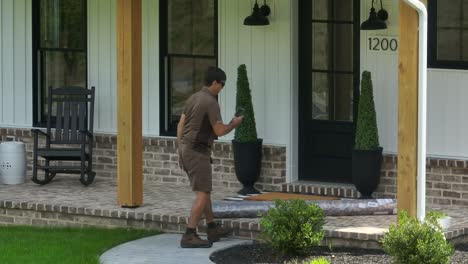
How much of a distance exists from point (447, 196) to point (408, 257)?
3111 mm

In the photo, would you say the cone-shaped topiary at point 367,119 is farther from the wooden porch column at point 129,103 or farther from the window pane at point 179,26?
the window pane at point 179,26

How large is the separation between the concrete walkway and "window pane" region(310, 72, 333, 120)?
2.58m

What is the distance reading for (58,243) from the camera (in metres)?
13.6

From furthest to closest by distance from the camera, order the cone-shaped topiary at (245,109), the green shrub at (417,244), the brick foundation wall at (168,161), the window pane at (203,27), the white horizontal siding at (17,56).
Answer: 1. the white horizontal siding at (17,56)
2. the window pane at (203,27)
3. the brick foundation wall at (168,161)
4. the cone-shaped topiary at (245,109)
5. the green shrub at (417,244)

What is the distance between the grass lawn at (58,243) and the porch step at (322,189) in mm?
2092

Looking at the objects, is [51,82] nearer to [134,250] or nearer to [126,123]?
[126,123]

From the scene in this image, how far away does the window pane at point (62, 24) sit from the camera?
17.0m

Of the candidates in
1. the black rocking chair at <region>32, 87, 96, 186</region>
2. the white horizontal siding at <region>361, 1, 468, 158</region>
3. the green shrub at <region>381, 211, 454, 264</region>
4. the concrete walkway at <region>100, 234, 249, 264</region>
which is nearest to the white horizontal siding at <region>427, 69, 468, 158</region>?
the white horizontal siding at <region>361, 1, 468, 158</region>

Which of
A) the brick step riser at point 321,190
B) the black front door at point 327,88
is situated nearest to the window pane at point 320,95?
the black front door at point 327,88

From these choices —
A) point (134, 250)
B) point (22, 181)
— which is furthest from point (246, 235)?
point (22, 181)

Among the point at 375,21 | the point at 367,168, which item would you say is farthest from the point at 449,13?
the point at 367,168

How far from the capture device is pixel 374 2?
582 inches

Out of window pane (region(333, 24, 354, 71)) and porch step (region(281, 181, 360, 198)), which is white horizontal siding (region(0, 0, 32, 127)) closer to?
porch step (region(281, 181, 360, 198))

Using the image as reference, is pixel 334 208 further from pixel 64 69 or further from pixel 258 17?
pixel 64 69
